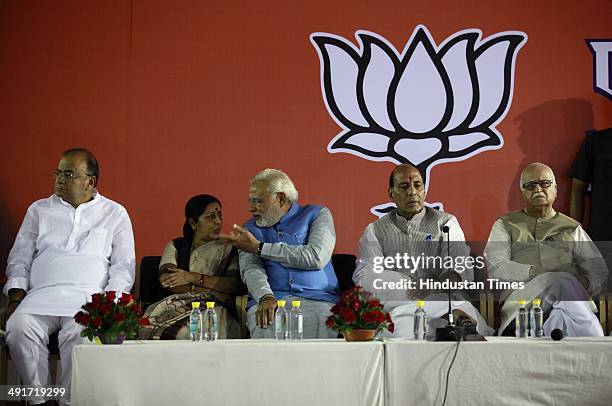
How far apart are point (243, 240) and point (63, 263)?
969 mm

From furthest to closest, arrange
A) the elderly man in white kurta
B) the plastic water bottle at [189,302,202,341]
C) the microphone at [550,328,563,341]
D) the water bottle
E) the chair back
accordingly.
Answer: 1. the chair back
2. the elderly man in white kurta
3. the water bottle
4. the plastic water bottle at [189,302,202,341]
5. the microphone at [550,328,563,341]

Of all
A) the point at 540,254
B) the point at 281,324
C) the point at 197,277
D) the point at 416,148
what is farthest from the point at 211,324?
the point at 416,148

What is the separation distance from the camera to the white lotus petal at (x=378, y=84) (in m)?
5.25

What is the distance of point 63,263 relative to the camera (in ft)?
14.3

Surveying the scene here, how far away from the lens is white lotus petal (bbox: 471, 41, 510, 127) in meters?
5.27

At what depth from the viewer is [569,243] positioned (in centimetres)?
452

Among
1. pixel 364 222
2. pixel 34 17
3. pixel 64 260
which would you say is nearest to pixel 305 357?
pixel 64 260

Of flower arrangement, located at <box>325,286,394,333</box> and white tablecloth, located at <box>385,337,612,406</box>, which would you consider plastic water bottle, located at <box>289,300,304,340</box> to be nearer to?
flower arrangement, located at <box>325,286,394,333</box>

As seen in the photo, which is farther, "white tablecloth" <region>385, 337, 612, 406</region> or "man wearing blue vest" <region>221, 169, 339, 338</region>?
"man wearing blue vest" <region>221, 169, 339, 338</region>

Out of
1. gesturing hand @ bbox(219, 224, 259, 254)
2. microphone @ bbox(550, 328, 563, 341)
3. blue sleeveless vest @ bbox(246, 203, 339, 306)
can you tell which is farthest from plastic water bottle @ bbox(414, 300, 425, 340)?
gesturing hand @ bbox(219, 224, 259, 254)

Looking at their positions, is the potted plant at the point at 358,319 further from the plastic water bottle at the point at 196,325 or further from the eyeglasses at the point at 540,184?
the eyeglasses at the point at 540,184

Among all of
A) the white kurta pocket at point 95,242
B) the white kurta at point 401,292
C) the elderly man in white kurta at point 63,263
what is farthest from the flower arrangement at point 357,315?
the white kurta pocket at point 95,242

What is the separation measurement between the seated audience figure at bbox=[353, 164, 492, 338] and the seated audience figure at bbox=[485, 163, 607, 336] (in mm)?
220

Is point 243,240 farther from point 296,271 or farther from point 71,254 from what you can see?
point 71,254
